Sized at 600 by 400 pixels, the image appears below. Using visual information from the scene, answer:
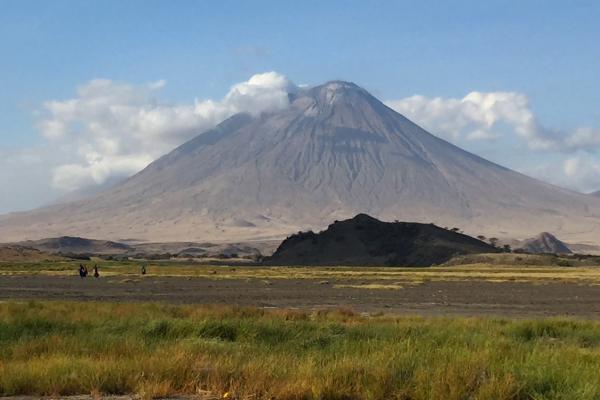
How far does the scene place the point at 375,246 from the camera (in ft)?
361

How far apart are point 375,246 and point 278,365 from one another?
100.0 metres

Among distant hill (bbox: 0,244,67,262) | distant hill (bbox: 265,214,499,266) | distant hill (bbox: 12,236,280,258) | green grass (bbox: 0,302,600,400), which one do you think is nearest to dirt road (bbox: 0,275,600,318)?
green grass (bbox: 0,302,600,400)

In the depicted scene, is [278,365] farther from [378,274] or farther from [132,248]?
[132,248]

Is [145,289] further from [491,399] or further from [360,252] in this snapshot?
[360,252]

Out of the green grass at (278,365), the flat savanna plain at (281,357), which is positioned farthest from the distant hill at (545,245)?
the green grass at (278,365)

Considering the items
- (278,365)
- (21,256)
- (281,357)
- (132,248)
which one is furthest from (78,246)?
(278,365)

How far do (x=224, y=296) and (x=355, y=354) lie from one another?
25.9 meters

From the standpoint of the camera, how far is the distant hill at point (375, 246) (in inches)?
4028

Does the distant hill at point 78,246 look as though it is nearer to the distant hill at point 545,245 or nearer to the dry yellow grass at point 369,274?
the distant hill at point 545,245

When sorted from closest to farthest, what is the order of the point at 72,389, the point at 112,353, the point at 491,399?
the point at 491,399, the point at 72,389, the point at 112,353

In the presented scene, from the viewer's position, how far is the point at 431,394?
8844mm

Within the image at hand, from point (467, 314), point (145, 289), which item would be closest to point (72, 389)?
point (467, 314)

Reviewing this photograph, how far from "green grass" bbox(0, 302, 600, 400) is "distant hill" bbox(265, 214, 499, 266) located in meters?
83.4

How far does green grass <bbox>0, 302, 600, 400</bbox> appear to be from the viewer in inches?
361
